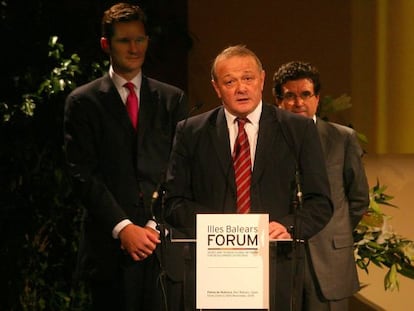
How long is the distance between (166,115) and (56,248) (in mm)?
1821

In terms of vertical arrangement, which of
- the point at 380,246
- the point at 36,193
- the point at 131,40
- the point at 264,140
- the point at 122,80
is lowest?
the point at 380,246

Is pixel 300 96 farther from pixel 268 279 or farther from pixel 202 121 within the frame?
pixel 268 279

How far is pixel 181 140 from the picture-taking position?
3084 mm

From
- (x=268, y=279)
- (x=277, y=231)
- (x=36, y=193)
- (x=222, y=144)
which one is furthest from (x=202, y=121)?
(x=36, y=193)

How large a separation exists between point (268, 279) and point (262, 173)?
44 cm

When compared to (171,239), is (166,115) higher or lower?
higher

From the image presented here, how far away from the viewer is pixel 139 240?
11.1ft

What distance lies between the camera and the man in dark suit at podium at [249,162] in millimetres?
2898

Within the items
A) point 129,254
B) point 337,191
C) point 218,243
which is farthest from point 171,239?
point 337,191

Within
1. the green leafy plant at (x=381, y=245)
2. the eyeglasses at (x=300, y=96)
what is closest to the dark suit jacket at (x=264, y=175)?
the eyeglasses at (x=300, y=96)

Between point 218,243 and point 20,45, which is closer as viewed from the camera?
point 218,243

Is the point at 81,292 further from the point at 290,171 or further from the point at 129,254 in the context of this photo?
the point at 290,171

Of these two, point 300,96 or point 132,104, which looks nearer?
point 132,104

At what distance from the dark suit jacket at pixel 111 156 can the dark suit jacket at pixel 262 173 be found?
53cm
